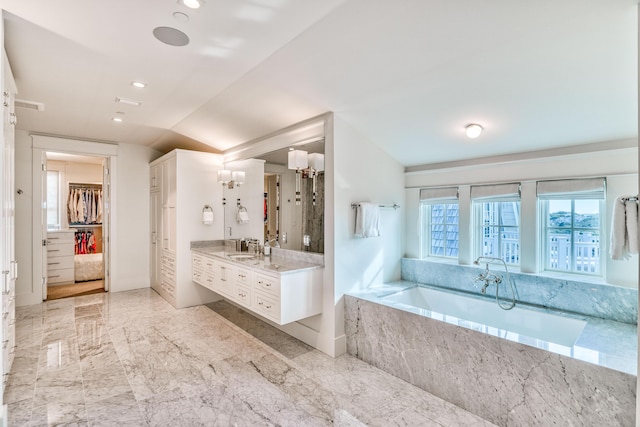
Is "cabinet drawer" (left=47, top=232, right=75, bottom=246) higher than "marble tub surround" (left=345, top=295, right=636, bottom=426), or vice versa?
"cabinet drawer" (left=47, top=232, right=75, bottom=246)

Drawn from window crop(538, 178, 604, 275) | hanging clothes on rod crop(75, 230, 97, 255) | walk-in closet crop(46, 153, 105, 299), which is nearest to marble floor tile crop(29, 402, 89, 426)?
walk-in closet crop(46, 153, 105, 299)

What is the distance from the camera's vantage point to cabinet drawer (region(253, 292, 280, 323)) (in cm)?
303

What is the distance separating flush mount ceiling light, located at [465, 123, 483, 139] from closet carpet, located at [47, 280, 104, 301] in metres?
6.18

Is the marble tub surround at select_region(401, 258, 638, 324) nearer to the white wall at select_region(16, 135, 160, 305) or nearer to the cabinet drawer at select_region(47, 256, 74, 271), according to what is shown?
the white wall at select_region(16, 135, 160, 305)

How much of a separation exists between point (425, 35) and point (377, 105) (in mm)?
904

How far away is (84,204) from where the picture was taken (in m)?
7.35

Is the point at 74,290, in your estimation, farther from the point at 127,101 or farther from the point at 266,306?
the point at 266,306

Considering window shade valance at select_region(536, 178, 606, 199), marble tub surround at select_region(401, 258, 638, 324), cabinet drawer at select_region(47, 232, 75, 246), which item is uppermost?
window shade valance at select_region(536, 178, 606, 199)

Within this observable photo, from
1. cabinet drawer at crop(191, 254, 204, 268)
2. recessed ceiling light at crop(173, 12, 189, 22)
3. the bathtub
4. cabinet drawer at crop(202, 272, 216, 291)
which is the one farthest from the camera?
cabinet drawer at crop(191, 254, 204, 268)

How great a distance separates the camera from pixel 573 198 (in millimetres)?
3002

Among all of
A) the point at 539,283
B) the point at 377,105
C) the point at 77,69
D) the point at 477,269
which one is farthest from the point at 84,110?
the point at 539,283

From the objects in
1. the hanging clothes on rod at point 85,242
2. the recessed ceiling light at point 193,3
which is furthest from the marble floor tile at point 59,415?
the hanging clothes on rod at point 85,242

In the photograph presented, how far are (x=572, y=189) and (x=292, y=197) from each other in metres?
2.81

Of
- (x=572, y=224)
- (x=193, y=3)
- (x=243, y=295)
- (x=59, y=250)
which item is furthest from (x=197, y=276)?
(x=572, y=224)
